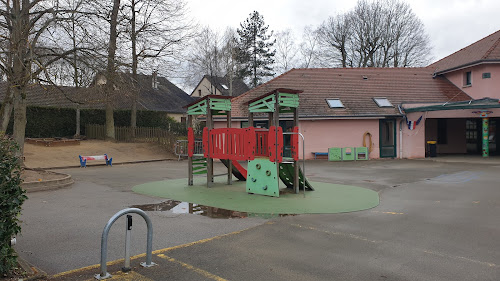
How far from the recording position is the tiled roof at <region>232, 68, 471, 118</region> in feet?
73.9

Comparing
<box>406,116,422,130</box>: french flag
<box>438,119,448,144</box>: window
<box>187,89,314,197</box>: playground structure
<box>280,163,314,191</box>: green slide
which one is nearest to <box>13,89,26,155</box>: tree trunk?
<box>187,89,314,197</box>: playground structure

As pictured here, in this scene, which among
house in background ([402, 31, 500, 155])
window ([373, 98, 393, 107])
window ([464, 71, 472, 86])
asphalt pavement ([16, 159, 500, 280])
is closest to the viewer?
asphalt pavement ([16, 159, 500, 280])

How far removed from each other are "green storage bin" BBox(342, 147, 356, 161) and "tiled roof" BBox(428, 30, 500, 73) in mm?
9016

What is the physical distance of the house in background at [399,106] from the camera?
863 inches

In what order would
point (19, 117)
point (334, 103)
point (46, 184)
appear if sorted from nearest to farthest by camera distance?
1. point (46, 184)
2. point (19, 117)
3. point (334, 103)

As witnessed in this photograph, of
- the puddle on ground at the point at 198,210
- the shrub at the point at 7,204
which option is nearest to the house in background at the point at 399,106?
the puddle on ground at the point at 198,210

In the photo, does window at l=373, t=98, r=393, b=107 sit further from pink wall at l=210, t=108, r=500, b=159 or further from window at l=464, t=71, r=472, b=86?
window at l=464, t=71, r=472, b=86

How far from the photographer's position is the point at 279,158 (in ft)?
32.7

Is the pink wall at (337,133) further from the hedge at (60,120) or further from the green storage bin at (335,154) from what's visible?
the hedge at (60,120)

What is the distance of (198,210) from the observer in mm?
8508

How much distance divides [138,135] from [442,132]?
828 inches

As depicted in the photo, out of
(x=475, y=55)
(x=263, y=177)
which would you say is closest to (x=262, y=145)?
(x=263, y=177)

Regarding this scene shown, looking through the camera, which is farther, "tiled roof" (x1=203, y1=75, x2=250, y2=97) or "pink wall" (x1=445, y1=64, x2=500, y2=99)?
"tiled roof" (x1=203, y1=75, x2=250, y2=97)

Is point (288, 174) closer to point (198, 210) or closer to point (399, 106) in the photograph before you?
point (198, 210)
